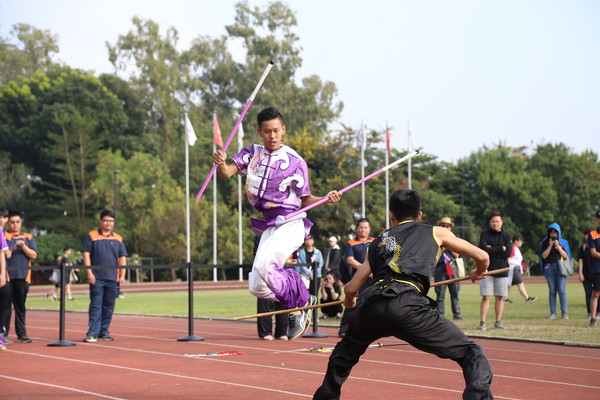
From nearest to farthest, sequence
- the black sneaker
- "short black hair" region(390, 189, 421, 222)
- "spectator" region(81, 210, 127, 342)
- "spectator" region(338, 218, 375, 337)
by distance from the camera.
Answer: "short black hair" region(390, 189, 421, 222)
the black sneaker
"spectator" region(338, 218, 375, 337)
"spectator" region(81, 210, 127, 342)

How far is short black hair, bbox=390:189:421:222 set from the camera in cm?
631

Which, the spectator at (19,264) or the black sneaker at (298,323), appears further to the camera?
the spectator at (19,264)

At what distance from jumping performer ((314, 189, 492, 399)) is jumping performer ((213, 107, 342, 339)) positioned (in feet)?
4.62

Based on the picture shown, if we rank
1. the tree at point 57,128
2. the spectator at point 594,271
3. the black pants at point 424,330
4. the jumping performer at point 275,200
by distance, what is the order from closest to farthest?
the black pants at point 424,330, the jumping performer at point 275,200, the spectator at point 594,271, the tree at point 57,128

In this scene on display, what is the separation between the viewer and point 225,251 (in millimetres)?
56469

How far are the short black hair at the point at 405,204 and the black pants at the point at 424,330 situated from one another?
0.63 metres

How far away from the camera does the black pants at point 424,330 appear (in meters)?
5.88

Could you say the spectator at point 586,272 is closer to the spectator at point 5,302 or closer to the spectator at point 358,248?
the spectator at point 358,248

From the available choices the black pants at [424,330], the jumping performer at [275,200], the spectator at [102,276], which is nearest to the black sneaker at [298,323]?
the jumping performer at [275,200]

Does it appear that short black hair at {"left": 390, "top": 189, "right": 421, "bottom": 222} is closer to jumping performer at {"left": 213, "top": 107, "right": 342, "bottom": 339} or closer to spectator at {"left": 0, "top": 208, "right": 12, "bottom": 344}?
jumping performer at {"left": 213, "top": 107, "right": 342, "bottom": 339}

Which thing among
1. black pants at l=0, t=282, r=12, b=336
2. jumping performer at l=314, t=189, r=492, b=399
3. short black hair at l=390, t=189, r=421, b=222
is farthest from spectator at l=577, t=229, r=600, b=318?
jumping performer at l=314, t=189, r=492, b=399

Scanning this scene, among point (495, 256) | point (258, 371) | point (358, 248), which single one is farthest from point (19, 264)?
point (495, 256)

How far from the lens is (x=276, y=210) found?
25.3 feet

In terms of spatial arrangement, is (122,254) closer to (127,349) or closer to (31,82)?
(127,349)
